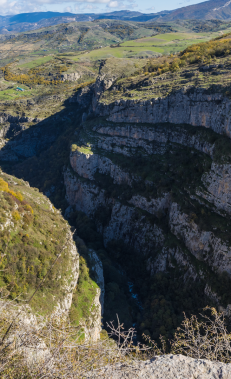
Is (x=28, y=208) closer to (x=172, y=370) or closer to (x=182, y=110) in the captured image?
(x=172, y=370)

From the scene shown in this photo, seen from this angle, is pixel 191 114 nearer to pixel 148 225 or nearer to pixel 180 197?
pixel 180 197

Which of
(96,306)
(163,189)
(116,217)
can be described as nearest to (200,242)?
(163,189)

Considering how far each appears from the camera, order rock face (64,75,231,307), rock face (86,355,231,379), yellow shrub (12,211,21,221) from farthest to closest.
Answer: rock face (64,75,231,307), yellow shrub (12,211,21,221), rock face (86,355,231,379)

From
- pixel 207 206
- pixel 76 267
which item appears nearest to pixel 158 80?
pixel 207 206

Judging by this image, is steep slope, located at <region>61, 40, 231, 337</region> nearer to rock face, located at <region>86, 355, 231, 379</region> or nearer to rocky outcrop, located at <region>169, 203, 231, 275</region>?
rocky outcrop, located at <region>169, 203, 231, 275</region>

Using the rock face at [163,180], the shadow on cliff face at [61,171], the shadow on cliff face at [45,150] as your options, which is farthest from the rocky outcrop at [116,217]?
the shadow on cliff face at [45,150]

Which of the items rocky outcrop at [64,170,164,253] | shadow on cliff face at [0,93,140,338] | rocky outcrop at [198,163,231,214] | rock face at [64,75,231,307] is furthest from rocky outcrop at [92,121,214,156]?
shadow on cliff face at [0,93,140,338]
